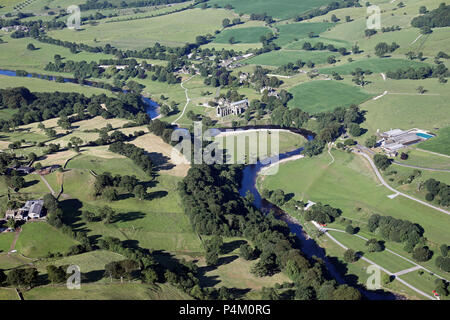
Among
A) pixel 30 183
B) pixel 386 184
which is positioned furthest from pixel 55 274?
pixel 386 184

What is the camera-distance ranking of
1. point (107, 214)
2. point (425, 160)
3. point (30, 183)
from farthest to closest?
1. point (425, 160)
2. point (30, 183)
3. point (107, 214)

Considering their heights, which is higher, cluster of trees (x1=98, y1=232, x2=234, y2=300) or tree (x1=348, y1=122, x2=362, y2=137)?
tree (x1=348, y1=122, x2=362, y2=137)

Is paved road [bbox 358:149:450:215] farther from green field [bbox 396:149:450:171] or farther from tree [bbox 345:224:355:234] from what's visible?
tree [bbox 345:224:355:234]

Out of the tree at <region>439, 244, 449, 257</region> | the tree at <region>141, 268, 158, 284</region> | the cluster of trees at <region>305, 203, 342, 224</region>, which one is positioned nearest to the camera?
the tree at <region>141, 268, 158, 284</region>

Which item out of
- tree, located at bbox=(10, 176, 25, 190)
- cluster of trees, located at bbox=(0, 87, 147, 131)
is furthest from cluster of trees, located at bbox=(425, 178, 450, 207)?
cluster of trees, located at bbox=(0, 87, 147, 131)

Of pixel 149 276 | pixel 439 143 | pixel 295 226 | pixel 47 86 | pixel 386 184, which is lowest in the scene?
pixel 295 226

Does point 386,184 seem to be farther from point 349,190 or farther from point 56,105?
point 56,105

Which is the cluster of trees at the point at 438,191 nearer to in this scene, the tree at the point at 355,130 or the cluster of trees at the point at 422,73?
the tree at the point at 355,130
